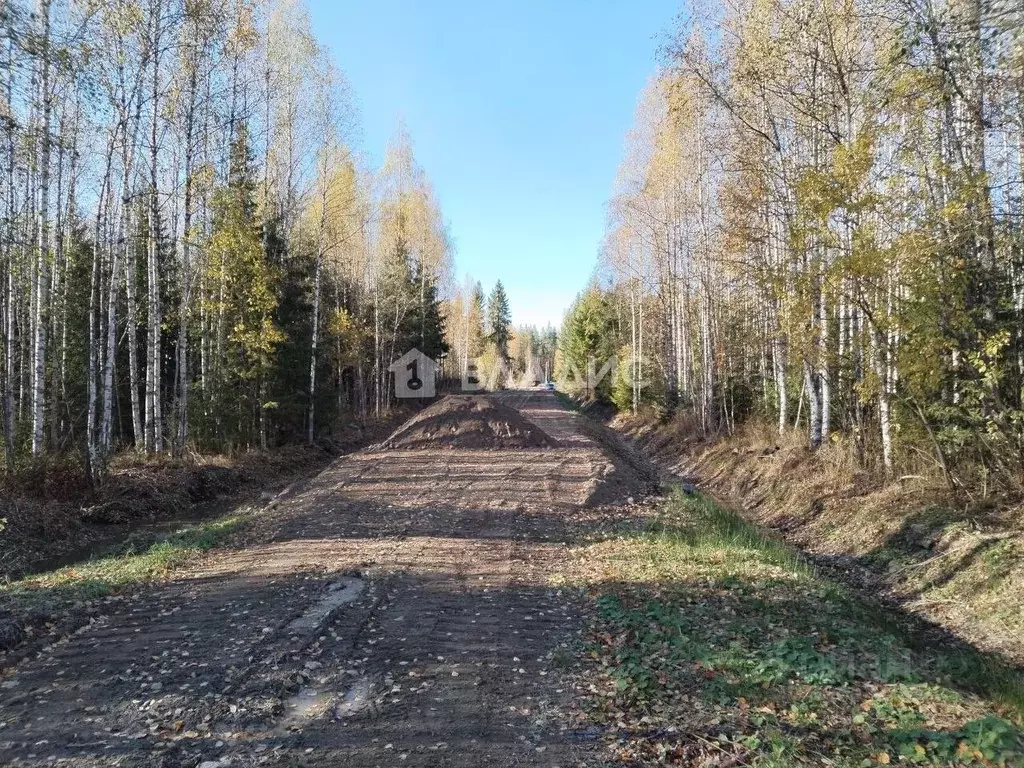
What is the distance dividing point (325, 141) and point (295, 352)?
25.3 ft

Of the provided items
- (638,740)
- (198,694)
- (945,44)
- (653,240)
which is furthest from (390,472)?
(653,240)

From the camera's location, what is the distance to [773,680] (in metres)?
4.46

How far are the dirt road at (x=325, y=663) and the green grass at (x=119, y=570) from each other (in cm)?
43

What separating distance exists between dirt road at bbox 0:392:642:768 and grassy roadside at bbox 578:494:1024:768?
0.49m

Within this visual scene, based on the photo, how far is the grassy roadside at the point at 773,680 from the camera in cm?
358

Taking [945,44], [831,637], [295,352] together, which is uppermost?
[945,44]

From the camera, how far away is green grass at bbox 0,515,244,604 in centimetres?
680

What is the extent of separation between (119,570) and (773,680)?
783cm

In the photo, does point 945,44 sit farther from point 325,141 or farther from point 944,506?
point 325,141

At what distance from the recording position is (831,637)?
5375 mm

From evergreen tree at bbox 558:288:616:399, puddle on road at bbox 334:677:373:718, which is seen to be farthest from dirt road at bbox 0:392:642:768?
evergreen tree at bbox 558:288:616:399
